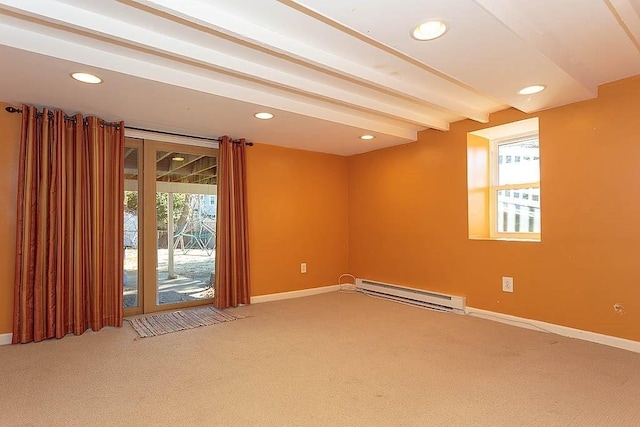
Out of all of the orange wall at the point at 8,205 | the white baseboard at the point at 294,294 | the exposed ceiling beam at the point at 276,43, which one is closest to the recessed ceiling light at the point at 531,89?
the exposed ceiling beam at the point at 276,43

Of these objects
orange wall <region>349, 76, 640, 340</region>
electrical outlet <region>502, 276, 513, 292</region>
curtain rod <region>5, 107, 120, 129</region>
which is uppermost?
curtain rod <region>5, 107, 120, 129</region>

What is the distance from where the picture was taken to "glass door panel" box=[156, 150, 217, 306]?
4.06 metres

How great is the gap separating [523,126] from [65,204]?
4.33 meters

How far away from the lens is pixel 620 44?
2.28 metres

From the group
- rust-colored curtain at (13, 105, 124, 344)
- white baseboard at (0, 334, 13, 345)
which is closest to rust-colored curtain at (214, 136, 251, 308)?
rust-colored curtain at (13, 105, 124, 344)

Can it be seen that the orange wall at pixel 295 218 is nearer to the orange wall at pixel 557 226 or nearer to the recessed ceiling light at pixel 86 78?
the orange wall at pixel 557 226

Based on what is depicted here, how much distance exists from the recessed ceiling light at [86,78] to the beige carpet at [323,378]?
197 cm

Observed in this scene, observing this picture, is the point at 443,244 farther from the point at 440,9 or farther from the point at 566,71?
the point at 440,9

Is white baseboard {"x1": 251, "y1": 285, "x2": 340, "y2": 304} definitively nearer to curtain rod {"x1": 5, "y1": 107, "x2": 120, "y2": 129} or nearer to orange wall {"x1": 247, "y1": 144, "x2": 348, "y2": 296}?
orange wall {"x1": 247, "y1": 144, "x2": 348, "y2": 296}

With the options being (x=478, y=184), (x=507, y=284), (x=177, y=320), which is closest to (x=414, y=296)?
(x=507, y=284)

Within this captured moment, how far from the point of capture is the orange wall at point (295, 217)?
180 inches

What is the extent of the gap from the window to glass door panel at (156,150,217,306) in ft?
9.72

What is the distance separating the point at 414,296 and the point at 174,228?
9.50ft

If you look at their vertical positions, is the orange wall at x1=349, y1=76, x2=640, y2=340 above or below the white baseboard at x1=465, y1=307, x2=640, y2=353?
above
